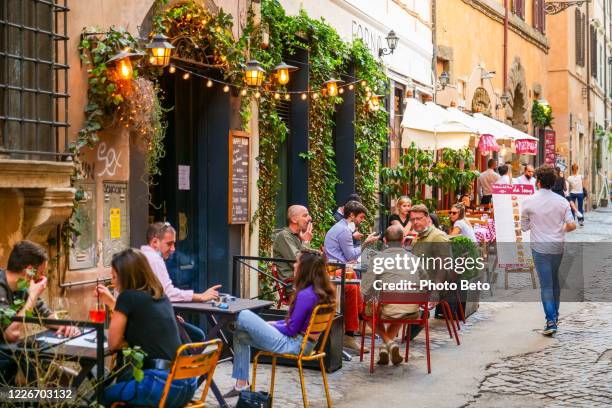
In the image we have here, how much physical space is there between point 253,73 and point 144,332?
5.75 m

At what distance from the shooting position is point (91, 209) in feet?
28.3

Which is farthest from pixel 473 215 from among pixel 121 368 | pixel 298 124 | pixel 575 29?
pixel 575 29

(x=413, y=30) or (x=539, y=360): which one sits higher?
(x=413, y=30)

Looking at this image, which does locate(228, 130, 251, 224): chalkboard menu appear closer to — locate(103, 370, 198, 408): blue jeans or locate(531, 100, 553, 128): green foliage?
locate(103, 370, 198, 408): blue jeans

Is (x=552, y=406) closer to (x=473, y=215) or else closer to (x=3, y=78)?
(x=3, y=78)

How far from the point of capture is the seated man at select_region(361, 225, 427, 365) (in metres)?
9.55

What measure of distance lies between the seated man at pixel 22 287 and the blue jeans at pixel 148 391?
0.51m

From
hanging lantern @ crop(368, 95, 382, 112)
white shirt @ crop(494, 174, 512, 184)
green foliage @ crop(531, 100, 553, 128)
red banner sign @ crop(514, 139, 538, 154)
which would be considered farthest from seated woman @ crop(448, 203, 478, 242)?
green foliage @ crop(531, 100, 553, 128)

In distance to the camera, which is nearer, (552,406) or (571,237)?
(552,406)

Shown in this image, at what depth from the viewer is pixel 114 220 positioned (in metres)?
9.03

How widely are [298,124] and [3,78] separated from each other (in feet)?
23.4

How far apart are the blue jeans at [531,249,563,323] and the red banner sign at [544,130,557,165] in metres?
24.6

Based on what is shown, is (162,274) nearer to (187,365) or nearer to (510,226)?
(187,365)

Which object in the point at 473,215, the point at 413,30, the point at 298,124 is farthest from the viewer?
the point at 413,30
